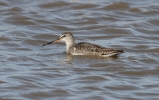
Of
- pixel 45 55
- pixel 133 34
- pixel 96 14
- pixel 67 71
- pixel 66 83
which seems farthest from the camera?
pixel 96 14

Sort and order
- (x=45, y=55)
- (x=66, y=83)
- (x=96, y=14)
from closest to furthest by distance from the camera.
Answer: (x=66, y=83)
(x=45, y=55)
(x=96, y=14)

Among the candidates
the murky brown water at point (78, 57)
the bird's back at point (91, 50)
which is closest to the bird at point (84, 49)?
the bird's back at point (91, 50)

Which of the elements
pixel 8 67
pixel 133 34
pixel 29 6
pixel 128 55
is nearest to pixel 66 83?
pixel 8 67

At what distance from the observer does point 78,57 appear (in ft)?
45.0

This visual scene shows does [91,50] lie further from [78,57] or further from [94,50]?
[78,57]

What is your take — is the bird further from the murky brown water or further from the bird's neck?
the murky brown water

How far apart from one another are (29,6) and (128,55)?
5.03m

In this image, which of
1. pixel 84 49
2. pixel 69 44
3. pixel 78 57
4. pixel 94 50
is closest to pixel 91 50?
pixel 94 50

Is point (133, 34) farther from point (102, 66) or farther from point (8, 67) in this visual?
point (8, 67)

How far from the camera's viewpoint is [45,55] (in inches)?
535

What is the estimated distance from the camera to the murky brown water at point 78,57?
11.0m

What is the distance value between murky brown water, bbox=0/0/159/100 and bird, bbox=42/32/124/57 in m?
0.15

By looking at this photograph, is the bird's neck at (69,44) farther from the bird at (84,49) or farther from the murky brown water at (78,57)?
the murky brown water at (78,57)

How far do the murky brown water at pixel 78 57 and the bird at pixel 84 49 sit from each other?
0.15 m
